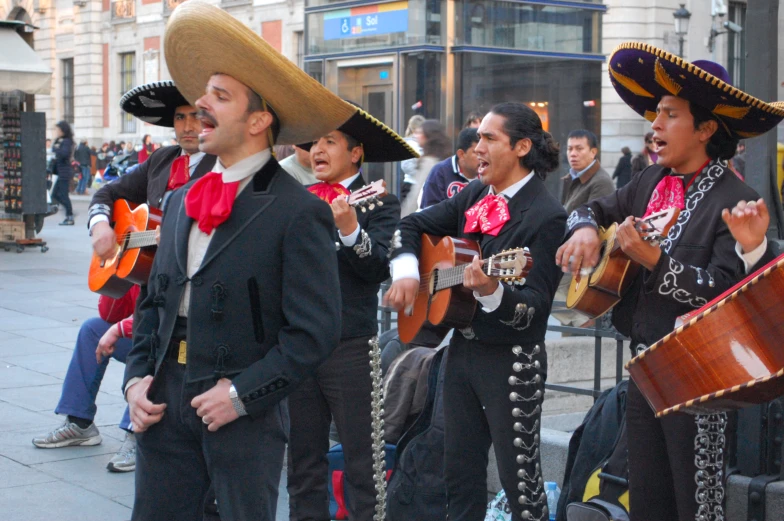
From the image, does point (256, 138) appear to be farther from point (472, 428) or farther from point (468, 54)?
point (468, 54)

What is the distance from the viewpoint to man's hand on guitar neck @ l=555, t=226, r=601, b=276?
384cm

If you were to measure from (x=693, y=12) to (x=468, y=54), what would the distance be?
51.8 ft

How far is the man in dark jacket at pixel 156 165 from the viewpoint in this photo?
5.12m

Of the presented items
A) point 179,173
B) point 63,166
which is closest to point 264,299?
point 179,173

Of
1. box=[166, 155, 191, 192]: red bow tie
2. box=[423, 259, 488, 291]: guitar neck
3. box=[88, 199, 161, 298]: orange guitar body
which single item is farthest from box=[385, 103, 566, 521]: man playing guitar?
box=[88, 199, 161, 298]: orange guitar body

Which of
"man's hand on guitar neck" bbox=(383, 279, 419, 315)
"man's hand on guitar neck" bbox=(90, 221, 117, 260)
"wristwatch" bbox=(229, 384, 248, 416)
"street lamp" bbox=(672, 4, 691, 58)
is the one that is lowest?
"wristwatch" bbox=(229, 384, 248, 416)

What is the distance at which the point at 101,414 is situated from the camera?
6973 mm

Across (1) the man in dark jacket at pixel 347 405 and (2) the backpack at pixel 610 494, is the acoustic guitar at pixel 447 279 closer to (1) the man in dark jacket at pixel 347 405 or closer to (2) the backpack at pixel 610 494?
(1) the man in dark jacket at pixel 347 405

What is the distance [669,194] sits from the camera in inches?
149

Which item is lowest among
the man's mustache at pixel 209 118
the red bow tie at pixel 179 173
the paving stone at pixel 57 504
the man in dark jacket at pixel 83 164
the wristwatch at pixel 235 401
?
the paving stone at pixel 57 504

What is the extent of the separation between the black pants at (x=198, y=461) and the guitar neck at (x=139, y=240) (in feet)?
6.51

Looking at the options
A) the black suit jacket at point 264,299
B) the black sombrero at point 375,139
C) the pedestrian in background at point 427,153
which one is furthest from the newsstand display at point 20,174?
the black suit jacket at point 264,299

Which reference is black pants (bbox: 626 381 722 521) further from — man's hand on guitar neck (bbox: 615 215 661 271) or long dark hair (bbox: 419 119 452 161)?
long dark hair (bbox: 419 119 452 161)

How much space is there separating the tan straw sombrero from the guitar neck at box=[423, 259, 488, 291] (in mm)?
1014
